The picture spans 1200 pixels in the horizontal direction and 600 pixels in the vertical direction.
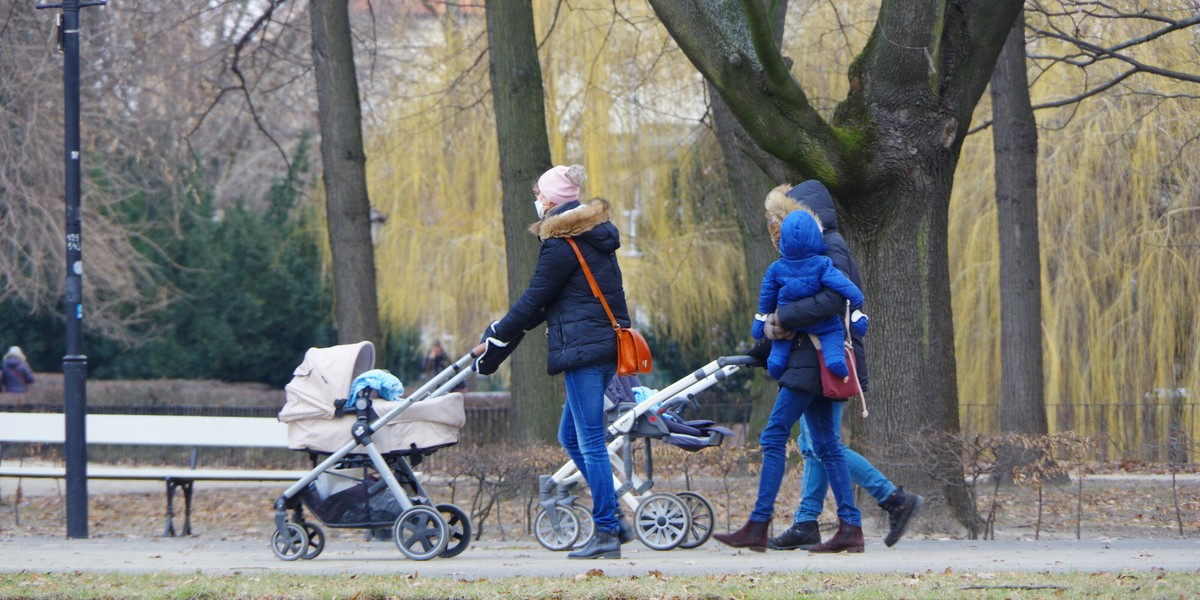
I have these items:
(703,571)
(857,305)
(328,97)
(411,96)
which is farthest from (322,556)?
(411,96)

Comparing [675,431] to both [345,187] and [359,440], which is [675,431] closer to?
[359,440]

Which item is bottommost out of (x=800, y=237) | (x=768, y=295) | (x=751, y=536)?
(x=751, y=536)

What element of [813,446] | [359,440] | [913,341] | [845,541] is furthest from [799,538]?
[359,440]

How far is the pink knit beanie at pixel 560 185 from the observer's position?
7.39 metres

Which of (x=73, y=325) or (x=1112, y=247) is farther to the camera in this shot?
(x=1112, y=247)

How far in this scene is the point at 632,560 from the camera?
294 inches

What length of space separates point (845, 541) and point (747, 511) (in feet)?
11.8

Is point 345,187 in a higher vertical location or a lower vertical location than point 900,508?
higher

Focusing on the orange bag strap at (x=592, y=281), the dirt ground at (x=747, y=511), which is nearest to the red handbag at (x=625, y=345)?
the orange bag strap at (x=592, y=281)

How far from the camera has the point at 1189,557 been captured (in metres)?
7.62

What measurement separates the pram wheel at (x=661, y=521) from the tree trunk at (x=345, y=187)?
5696 millimetres

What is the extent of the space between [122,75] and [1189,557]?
1537cm

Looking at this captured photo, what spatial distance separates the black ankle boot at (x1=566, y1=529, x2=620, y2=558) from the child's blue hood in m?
1.86

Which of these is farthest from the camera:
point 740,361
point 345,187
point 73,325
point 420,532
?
point 345,187
